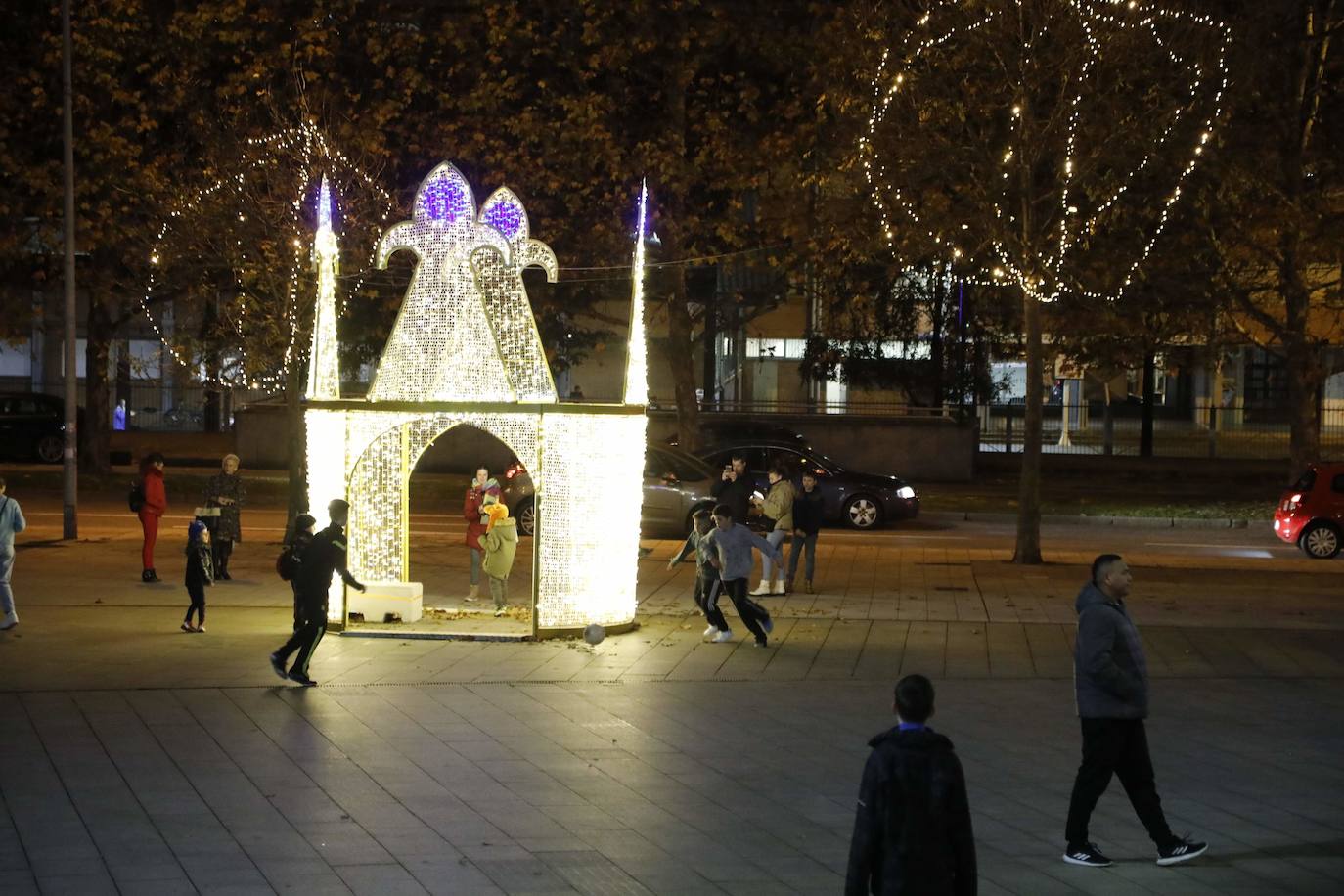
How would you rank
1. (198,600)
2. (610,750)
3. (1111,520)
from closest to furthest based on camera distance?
(610,750)
(198,600)
(1111,520)

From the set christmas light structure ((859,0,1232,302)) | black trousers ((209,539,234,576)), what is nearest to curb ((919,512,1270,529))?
christmas light structure ((859,0,1232,302))

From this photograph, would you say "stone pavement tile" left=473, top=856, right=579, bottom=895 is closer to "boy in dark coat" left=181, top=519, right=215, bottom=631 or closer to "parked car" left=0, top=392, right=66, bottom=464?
"boy in dark coat" left=181, top=519, right=215, bottom=631

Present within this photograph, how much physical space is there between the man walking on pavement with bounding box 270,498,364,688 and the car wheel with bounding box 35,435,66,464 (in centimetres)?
2901

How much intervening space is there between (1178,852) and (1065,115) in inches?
573

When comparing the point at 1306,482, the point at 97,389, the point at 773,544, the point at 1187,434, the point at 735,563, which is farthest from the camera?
the point at 1187,434

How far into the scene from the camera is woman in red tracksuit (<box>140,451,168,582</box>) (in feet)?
59.3

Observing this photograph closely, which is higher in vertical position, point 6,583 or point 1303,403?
point 1303,403

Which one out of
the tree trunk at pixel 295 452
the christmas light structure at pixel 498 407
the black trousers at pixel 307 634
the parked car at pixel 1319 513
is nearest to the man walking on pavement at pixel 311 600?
the black trousers at pixel 307 634

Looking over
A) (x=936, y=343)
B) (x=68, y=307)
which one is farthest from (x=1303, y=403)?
(x=68, y=307)

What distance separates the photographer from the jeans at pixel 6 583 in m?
14.2

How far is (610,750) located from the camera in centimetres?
1002

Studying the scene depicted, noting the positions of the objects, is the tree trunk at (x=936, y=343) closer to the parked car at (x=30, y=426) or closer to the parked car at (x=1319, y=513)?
the parked car at (x=1319, y=513)

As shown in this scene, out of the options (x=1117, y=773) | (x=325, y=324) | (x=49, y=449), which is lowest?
(x=1117, y=773)

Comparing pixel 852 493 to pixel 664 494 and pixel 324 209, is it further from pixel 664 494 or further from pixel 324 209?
pixel 324 209
